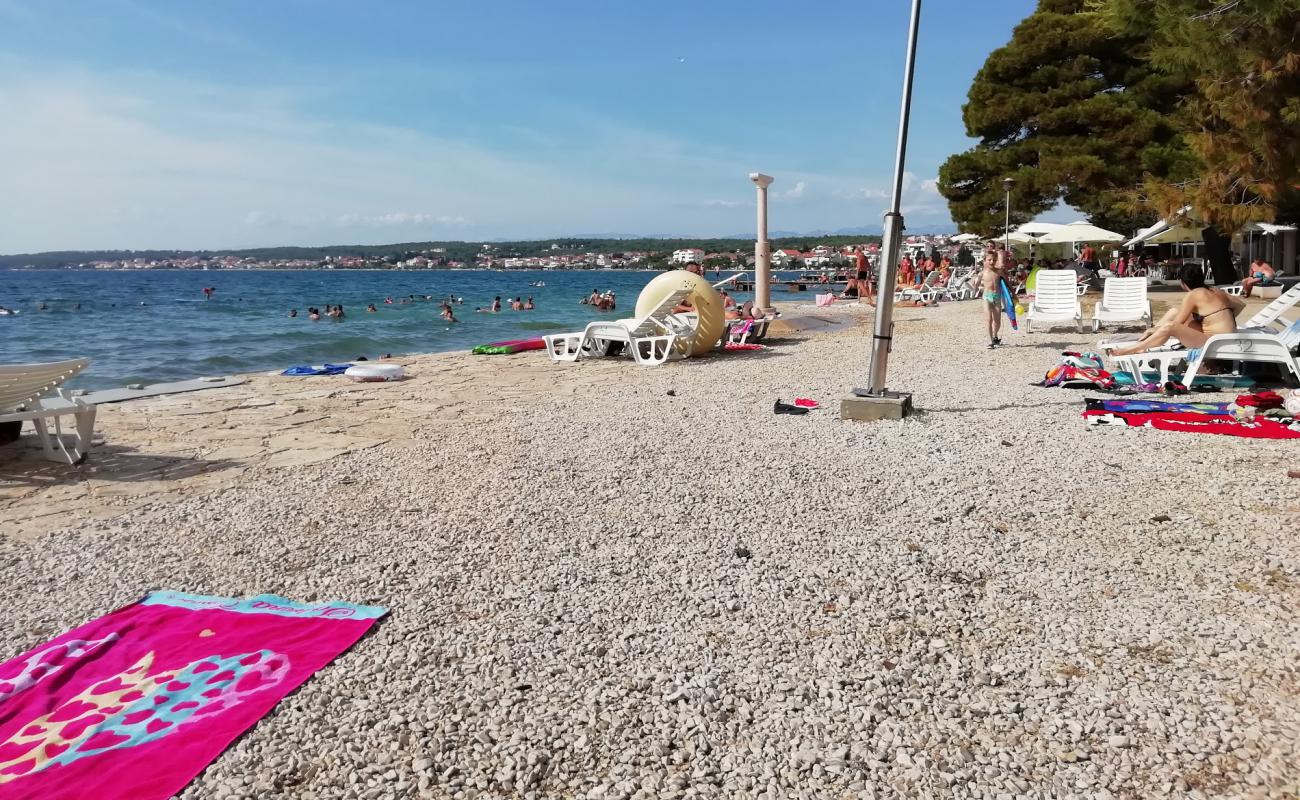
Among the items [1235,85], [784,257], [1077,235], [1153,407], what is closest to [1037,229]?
[1077,235]

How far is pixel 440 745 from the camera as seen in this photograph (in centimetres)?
241

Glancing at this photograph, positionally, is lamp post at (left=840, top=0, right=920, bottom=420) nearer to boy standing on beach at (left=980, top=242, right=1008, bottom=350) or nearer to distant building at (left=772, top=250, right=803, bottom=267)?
boy standing on beach at (left=980, top=242, right=1008, bottom=350)

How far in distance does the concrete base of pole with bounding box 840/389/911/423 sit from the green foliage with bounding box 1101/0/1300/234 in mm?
5287

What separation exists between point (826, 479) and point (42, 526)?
4188 mm

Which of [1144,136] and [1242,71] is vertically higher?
[1144,136]

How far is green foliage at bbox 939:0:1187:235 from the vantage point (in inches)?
857

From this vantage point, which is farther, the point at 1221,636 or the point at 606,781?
the point at 1221,636

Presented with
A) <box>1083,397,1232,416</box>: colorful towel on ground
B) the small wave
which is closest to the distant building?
the small wave

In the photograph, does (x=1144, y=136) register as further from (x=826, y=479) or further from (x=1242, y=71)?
(x=826, y=479)

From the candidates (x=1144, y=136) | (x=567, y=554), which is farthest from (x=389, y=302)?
(x=567, y=554)

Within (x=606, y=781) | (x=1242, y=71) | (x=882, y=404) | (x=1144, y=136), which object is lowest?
(x=606, y=781)

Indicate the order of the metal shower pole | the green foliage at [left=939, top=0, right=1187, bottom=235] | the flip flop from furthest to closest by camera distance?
the green foliage at [left=939, top=0, right=1187, bottom=235], the flip flop, the metal shower pole

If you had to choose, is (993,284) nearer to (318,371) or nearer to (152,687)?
(318,371)

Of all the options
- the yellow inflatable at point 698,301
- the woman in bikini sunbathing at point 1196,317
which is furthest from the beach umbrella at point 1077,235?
the woman in bikini sunbathing at point 1196,317
